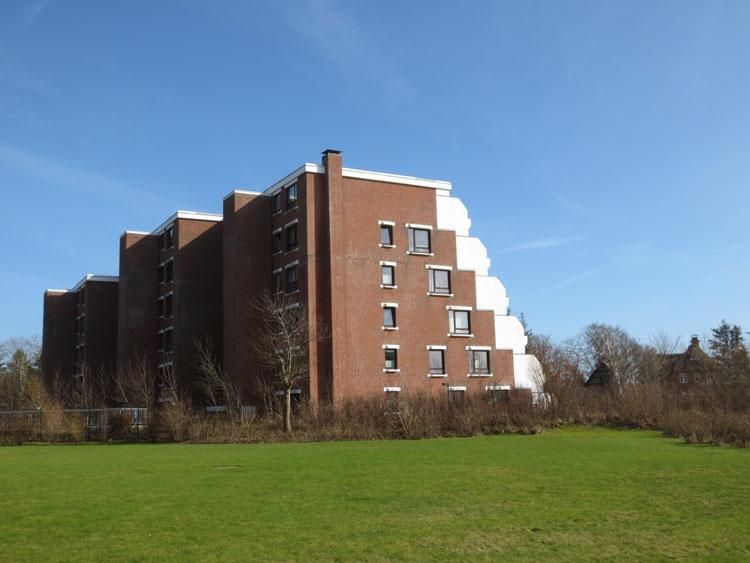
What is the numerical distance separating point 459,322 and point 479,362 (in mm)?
3301

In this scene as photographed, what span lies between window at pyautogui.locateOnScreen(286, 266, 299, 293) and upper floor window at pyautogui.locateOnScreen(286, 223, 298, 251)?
1527 millimetres

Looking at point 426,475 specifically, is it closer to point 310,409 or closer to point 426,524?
point 426,524

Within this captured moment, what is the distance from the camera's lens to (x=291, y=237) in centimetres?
5566

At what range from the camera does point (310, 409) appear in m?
44.8

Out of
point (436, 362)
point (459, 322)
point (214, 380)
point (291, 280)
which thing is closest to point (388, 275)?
point (459, 322)

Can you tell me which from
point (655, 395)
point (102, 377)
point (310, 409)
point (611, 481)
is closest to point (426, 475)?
point (611, 481)

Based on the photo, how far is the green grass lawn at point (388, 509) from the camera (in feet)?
36.3

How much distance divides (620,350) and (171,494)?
3664 inches

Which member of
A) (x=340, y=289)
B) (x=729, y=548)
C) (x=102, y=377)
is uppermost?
(x=340, y=289)

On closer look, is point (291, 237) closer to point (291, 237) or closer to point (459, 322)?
point (291, 237)

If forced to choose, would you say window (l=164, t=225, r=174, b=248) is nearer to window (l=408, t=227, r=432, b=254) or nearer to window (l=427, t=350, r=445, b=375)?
window (l=408, t=227, r=432, b=254)

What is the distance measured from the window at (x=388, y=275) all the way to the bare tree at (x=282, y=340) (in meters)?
6.23

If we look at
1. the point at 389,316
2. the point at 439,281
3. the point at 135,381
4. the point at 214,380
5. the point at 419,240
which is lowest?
the point at 214,380

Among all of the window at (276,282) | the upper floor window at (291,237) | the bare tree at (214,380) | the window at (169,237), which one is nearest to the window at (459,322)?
the upper floor window at (291,237)
